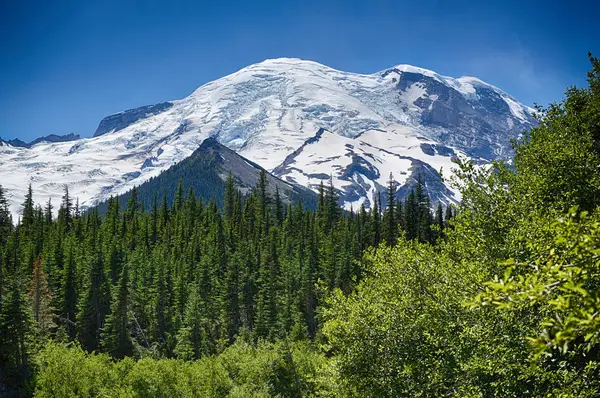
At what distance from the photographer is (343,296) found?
20.6 meters

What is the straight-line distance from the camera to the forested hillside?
36.9 ft

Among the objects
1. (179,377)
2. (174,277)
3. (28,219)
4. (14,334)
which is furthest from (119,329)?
(28,219)

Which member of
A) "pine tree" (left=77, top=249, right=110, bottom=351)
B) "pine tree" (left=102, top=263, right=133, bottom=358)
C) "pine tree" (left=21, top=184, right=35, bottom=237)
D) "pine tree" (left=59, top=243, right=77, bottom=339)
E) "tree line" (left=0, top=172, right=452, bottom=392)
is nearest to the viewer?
"pine tree" (left=102, top=263, right=133, bottom=358)

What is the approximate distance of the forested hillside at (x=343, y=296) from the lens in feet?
36.9

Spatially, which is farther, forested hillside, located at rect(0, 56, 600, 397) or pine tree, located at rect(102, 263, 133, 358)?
pine tree, located at rect(102, 263, 133, 358)

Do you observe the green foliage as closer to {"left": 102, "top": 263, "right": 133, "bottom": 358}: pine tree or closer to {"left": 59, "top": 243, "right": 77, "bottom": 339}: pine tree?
{"left": 102, "top": 263, "right": 133, "bottom": 358}: pine tree

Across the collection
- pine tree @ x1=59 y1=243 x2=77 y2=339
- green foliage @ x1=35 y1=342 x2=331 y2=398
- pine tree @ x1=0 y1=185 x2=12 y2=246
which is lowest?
green foliage @ x1=35 y1=342 x2=331 y2=398

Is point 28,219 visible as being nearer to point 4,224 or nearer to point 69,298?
point 4,224

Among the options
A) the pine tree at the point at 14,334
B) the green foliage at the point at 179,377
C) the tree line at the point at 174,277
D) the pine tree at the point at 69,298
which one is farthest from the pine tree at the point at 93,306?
the green foliage at the point at 179,377

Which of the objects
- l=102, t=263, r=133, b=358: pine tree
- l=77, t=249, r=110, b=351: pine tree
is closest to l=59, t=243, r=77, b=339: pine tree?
l=77, t=249, r=110, b=351: pine tree

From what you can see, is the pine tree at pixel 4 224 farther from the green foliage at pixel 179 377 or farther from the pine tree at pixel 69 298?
the green foliage at pixel 179 377

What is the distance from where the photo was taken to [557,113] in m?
19.9

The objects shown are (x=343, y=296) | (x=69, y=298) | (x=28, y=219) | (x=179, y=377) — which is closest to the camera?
(x=343, y=296)

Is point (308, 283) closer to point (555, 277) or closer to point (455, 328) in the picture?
point (455, 328)
